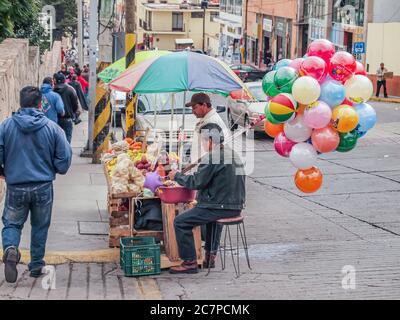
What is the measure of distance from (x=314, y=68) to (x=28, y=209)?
3.42 m

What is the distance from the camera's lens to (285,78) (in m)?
9.55

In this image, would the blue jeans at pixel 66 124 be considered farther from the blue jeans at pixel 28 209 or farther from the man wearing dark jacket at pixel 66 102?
the blue jeans at pixel 28 209

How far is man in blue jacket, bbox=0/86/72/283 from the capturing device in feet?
28.2

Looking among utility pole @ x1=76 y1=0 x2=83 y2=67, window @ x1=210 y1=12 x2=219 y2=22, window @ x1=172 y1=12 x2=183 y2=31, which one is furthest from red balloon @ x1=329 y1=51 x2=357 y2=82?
window @ x1=172 y1=12 x2=183 y2=31

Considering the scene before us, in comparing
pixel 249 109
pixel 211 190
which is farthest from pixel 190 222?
pixel 249 109

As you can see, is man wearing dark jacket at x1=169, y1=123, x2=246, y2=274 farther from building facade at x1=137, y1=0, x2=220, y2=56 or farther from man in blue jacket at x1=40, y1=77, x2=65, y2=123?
building facade at x1=137, y1=0, x2=220, y2=56

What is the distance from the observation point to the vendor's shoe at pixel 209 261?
9.54 m

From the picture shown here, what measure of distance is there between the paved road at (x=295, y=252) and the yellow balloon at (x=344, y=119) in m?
1.57

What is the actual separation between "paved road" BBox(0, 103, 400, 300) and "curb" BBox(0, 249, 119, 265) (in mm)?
129

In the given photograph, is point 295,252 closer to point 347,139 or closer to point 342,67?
→ point 347,139

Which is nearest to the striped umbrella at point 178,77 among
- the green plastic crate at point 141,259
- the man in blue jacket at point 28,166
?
the man in blue jacket at point 28,166

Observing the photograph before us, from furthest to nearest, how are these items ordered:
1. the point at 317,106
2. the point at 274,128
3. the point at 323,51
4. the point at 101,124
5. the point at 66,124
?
the point at 101,124, the point at 66,124, the point at 274,128, the point at 323,51, the point at 317,106

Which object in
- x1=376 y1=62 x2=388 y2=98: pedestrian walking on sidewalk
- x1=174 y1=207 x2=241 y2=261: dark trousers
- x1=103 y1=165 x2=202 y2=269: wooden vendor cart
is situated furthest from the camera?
x1=376 y1=62 x2=388 y2=98: pedestrian walking on sidewalk
